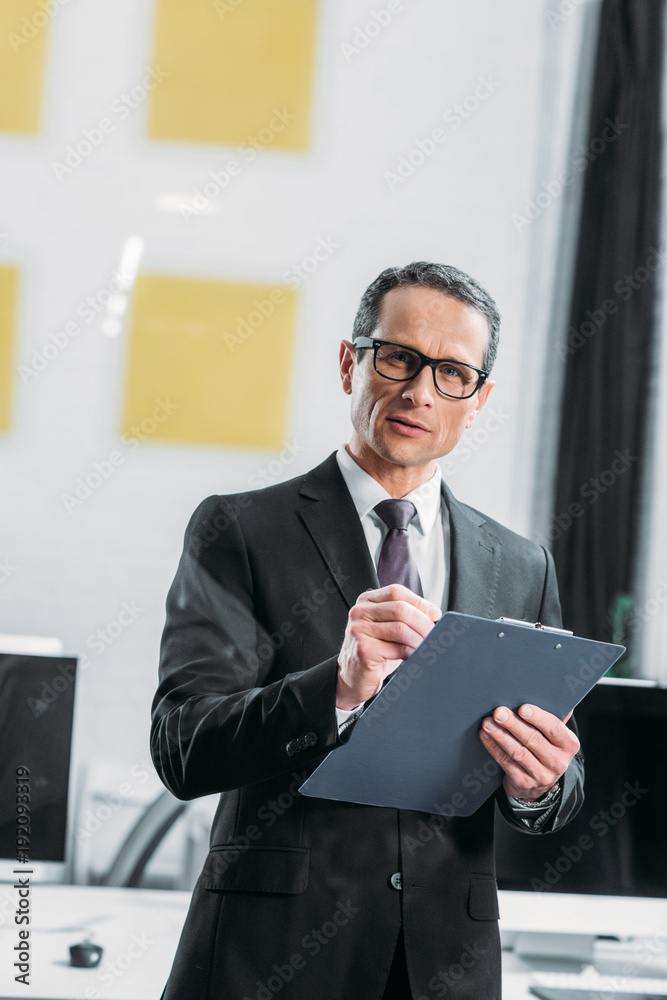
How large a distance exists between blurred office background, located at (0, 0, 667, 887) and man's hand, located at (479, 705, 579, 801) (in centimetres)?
172

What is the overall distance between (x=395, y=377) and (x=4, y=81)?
88.3 inches

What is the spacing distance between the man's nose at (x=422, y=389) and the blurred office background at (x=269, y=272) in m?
1.62

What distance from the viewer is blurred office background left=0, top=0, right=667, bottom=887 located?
114 inches

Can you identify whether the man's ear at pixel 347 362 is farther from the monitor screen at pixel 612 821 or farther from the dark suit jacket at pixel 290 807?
the monitor screen at pixel 612 821

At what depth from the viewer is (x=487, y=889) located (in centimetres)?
135

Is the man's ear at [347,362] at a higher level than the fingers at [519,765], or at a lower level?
higher

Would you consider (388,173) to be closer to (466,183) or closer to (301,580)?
(466,183)

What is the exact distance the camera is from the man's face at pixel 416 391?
4.71ft

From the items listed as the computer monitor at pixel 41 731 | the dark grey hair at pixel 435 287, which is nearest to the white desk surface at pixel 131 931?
the computer monitor at pixel 41 731

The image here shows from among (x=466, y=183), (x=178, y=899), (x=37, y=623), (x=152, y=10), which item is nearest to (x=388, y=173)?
(x=466, y=183)

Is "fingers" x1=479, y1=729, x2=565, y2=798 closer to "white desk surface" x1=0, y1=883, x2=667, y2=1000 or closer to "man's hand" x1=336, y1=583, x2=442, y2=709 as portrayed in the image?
"man's hand" x1=336, y1=583, x2=442, y2=709

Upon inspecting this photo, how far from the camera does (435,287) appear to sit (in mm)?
1491

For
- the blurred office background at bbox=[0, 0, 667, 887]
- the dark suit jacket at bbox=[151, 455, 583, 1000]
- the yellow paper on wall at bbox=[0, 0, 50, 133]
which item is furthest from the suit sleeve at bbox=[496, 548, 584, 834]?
the yellow paper on wall at bbox=[0, 0, 50, 133]

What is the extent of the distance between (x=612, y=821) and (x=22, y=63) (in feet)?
9.20
